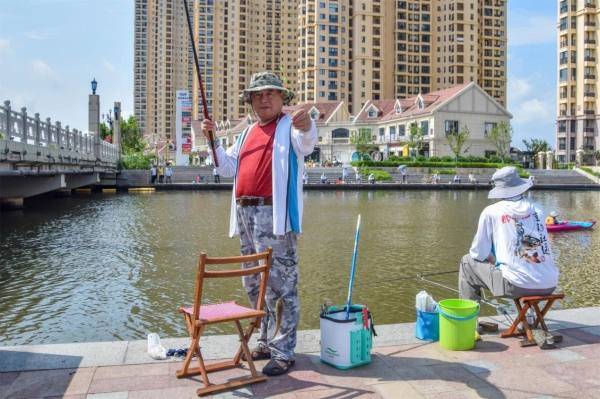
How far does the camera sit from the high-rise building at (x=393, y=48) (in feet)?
366

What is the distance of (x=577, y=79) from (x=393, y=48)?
3677 centimetres

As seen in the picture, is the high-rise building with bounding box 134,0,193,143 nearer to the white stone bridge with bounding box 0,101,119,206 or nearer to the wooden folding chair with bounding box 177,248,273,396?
the white stone bridge with bounding box 0,101,119,206

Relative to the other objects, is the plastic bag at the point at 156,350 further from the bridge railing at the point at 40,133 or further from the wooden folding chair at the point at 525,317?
the bridge railing at the point at 40,133

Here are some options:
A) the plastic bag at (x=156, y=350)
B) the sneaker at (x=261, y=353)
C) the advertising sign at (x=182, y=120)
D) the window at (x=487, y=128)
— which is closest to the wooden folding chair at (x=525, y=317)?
the sneaker at (x=261, y=353)

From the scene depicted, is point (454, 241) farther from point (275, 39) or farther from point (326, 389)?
point (275, 39)

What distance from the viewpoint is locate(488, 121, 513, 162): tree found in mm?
77312

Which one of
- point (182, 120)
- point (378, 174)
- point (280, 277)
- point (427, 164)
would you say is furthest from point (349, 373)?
point (182, 120)

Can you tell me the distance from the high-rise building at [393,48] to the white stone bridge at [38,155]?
260ft

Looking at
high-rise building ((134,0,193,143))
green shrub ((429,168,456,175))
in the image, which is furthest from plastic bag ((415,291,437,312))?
high-rise building ((134,0,193,143))

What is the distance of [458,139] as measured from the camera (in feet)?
240

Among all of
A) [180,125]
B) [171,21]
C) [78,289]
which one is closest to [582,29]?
[180,125]

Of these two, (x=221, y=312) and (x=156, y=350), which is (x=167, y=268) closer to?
(x=156, y=350)

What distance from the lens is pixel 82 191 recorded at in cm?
4375

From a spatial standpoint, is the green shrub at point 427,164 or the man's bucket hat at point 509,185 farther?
the green shrub at point 427,164
